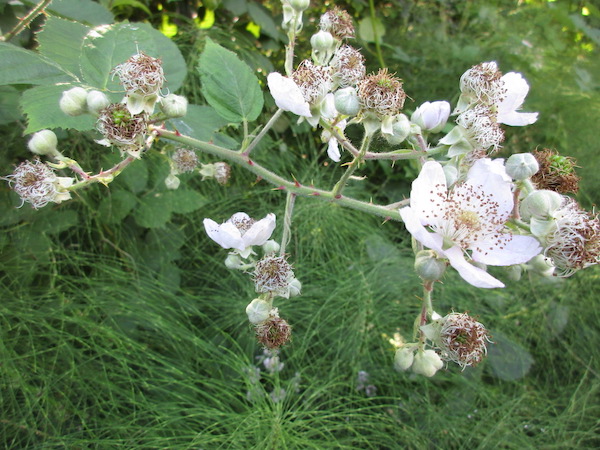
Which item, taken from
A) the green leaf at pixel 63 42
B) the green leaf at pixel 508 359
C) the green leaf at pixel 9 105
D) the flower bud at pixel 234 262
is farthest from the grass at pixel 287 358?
the green leaf at pixel 63 42

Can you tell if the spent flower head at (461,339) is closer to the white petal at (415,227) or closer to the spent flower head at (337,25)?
the white petal at (415,227)

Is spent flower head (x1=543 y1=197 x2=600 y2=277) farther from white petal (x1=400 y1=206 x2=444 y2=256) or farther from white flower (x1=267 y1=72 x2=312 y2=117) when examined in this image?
white flower (x1=267 y1=72 x2=312 y2=117)

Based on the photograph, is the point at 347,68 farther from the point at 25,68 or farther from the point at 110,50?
the point at 25,68

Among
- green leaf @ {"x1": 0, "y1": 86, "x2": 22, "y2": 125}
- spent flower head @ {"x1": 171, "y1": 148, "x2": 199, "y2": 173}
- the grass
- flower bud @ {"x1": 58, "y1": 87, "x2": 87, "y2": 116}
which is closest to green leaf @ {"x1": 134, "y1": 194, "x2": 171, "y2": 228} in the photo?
the grass

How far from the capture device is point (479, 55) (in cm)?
217

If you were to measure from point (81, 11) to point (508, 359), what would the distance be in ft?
5.35

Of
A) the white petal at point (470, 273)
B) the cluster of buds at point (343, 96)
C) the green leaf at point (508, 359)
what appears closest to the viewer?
the white petal at point (470, 273)

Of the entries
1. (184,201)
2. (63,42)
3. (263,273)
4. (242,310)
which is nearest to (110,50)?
(63,42)

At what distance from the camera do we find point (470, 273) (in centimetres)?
61

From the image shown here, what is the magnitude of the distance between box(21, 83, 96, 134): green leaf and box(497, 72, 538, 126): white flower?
69 cm

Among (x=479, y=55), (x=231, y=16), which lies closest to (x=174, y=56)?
(x=231, y=16)

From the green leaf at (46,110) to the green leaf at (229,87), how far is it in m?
0.21

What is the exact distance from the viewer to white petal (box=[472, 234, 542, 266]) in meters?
0.66

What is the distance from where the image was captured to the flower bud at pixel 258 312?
773 mm
